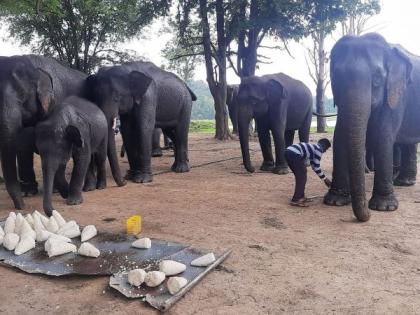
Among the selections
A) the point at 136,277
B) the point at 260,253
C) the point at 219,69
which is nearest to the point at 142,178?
the point at 260,253

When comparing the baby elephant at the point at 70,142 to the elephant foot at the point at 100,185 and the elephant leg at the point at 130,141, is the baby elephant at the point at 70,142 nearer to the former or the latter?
the elephant foot at the point at 100,185

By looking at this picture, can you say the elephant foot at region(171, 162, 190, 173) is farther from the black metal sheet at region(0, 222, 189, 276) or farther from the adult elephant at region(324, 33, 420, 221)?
the black metal sheet at region(0, 222, 189, 276)

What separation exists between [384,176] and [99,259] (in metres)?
3.84

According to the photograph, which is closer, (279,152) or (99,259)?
(99,259)

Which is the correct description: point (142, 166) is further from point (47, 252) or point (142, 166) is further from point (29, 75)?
point (47, 252)

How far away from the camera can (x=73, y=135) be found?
6.17 metres

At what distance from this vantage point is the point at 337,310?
3137mm

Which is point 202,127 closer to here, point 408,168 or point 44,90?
point 408,168

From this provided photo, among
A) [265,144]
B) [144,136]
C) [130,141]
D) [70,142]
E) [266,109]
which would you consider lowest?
[265,144]

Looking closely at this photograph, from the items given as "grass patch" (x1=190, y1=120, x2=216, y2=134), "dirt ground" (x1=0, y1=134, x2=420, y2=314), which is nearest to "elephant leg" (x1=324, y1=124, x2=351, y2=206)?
"dirt ground" (x1=0, y1=134, x2=420, y2=314)

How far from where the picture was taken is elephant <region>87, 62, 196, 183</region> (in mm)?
7812

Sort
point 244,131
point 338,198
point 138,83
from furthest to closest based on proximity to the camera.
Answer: point 244,131, point 138,83, point 338,198

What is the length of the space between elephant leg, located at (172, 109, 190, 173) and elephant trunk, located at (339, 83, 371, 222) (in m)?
5.00

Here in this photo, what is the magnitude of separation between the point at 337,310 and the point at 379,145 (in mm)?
3416
